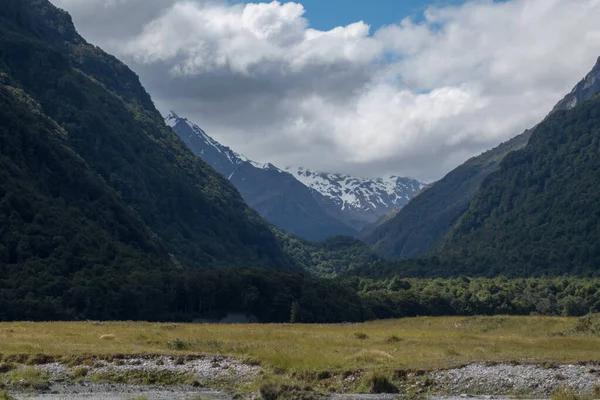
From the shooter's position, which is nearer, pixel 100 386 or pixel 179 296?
pixel 100 386

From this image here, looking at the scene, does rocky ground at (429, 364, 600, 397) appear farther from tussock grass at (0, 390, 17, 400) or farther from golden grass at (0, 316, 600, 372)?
tussock grass at (0, 390, 17, 400)

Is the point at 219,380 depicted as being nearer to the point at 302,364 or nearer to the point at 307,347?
the point at 302,364

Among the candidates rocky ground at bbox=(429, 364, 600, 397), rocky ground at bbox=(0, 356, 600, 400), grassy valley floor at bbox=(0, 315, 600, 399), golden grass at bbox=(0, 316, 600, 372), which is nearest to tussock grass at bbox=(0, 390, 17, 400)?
rocky ground at bbox=(0, 356, 600, 400)

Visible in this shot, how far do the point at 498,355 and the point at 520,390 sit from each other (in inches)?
478

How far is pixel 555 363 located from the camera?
185ft

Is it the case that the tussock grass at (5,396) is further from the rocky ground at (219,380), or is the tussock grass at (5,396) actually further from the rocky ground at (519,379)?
the rocky ground at (519,379)

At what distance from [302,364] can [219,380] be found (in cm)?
649

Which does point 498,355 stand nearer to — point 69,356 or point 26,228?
point 69,356

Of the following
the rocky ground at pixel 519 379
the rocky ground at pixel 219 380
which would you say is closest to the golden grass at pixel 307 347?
the rocky ground at pixel 219 380

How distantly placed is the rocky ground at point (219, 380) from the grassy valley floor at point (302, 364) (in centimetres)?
8

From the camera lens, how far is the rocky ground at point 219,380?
173ft

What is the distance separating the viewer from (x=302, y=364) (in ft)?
199

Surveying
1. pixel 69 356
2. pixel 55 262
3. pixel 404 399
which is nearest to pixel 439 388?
pixel 404 399

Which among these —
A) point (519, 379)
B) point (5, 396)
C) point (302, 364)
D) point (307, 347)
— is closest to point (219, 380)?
point (302, 364)
